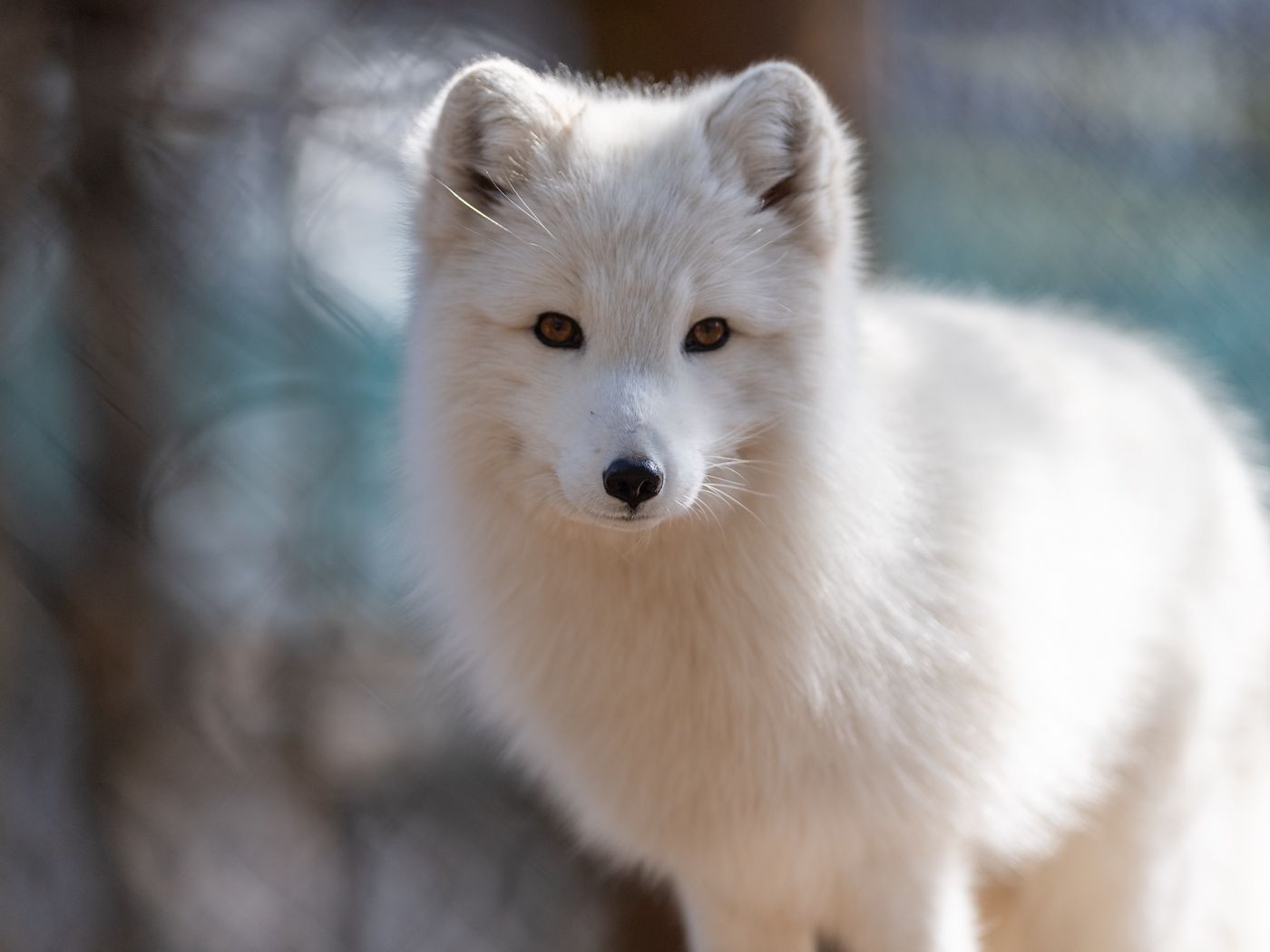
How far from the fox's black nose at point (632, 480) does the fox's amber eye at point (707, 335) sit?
19 cm

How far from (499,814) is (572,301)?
4.82ft

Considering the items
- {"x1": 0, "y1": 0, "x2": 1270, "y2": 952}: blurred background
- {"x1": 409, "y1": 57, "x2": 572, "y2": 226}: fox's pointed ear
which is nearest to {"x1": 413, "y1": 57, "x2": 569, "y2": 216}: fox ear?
{"x1": 409, "y1": 57, "x2": 572, "y2": 226}: fox's pointed ear

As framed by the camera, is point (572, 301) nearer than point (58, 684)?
Yes

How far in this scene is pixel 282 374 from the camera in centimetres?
211

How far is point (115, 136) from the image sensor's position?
6.53 ft

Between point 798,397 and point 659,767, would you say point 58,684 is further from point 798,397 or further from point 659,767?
point 798,397

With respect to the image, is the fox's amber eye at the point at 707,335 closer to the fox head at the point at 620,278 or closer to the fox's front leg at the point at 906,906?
the fox head at the point at 620,278

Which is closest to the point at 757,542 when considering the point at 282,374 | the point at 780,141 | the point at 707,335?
the point at 707,335

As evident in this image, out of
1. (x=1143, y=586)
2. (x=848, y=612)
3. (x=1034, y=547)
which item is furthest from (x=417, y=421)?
(x=1143, y=586)

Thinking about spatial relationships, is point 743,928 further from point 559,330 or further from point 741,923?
point 559,330

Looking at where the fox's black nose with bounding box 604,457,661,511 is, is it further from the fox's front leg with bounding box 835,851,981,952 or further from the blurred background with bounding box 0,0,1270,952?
the blurred background with bounding box 0,0,1270,952

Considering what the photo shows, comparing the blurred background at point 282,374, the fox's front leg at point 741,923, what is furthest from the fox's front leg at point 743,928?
the blurred background at point 282,374

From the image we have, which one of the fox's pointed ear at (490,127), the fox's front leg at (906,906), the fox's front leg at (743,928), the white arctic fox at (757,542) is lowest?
the fox's front leg at (743,928)

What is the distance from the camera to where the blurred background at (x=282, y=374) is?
2004 mm
